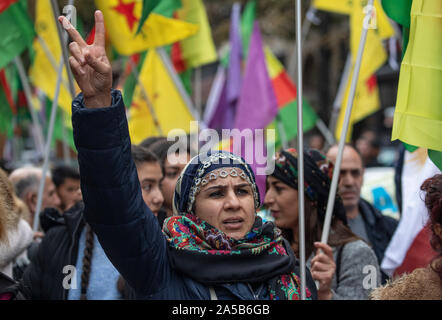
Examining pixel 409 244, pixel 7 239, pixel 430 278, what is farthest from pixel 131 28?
pixel 430 278

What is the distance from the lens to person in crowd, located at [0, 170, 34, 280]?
238cm

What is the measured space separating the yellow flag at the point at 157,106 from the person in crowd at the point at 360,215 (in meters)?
1.97

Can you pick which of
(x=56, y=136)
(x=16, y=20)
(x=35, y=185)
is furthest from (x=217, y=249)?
(x=56, y=136)

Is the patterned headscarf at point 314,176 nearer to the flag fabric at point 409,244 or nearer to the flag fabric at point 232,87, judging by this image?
the flag fabric at point 409,244

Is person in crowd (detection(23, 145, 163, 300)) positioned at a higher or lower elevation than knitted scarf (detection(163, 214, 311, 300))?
lower

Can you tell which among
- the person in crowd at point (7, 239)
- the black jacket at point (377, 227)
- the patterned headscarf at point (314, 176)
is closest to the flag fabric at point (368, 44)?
the black jacket at point (377, 227)

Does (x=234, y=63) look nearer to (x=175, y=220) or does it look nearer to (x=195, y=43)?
(x=195, y=43)

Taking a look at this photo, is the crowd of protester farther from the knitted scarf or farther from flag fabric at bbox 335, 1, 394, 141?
flag fabric at bbox 335, 1, 394, 141

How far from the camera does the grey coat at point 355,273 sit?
120 inches

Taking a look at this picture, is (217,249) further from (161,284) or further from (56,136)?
(56,136)

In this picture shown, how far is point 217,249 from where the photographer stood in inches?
88.4

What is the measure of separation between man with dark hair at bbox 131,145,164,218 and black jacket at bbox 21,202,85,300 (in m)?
0.35

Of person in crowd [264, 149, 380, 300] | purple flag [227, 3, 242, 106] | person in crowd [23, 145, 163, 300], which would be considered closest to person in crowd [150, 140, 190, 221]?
person in crowd [23, 145, 163, 300]
